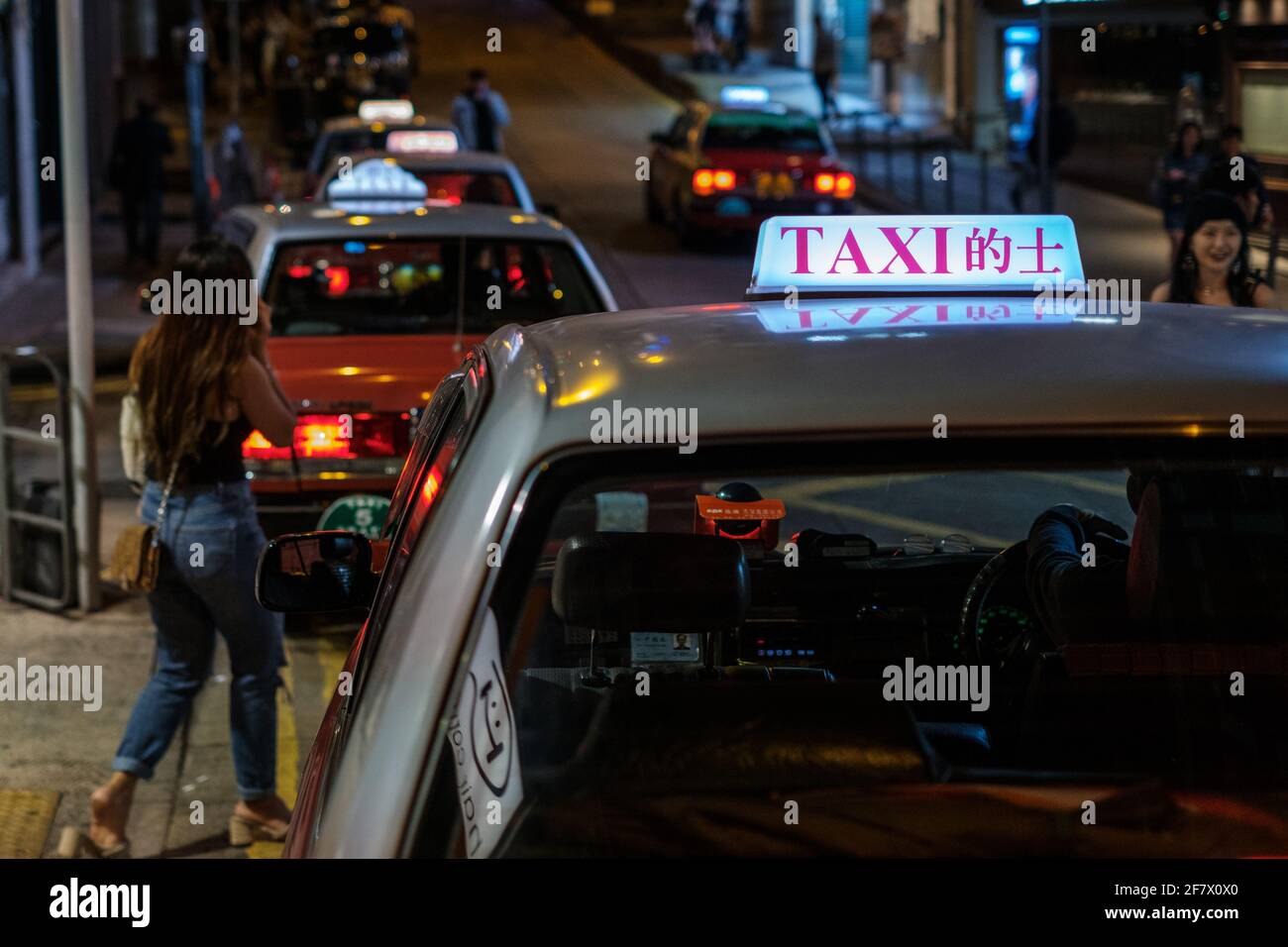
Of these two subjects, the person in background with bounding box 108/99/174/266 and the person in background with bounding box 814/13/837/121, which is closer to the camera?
the person in background with bounding box 108/99/174/266

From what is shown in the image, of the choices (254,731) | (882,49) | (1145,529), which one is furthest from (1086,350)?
(882,49)

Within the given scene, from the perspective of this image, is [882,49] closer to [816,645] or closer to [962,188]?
[962,188]

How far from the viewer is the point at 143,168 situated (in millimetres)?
21516

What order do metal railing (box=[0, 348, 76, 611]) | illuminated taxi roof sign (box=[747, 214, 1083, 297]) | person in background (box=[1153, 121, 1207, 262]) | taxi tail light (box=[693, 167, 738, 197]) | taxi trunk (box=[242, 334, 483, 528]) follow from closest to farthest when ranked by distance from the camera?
illuminated taxi roof sign (box=[747, 214, 1083, 297]) → taxi trunk (box=[242, 334, 483, 528]) → metal railing (box=[0, 348, 76, 611]) → person in background (box=[1153, 121, 1207, 262]) → taxi tail light (box=[693, 167, 738, 197])

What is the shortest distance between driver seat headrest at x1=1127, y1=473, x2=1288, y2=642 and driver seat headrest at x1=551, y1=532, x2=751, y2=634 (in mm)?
573

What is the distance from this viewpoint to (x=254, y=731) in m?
5.70

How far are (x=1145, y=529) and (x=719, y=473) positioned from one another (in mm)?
814

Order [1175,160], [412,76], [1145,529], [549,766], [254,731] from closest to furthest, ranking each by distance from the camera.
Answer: [549,766], [1145,529], [254,731], [1175,160], [412,76]

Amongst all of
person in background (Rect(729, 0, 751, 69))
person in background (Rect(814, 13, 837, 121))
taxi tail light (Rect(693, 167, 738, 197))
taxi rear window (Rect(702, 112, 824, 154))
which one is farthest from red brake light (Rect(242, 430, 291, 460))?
person in background (Rect(729, 0, 751, 69))

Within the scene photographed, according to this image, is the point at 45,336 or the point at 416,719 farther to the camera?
the point at 45,336

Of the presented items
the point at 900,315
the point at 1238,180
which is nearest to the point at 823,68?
the point at 1238,180

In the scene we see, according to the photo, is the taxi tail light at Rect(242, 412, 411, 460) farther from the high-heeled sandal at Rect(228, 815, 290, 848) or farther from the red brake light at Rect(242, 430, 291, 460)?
the high-heeled sandal at Rect(228, 815, 290, 848)

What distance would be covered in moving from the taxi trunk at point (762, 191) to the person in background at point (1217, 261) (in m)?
13.7

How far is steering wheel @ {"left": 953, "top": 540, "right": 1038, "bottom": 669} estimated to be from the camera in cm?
342
